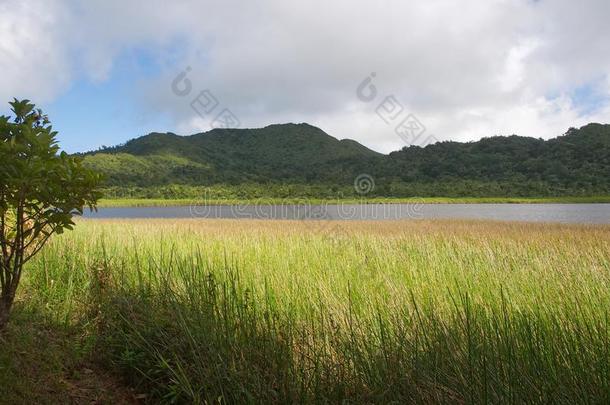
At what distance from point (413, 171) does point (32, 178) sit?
118456mm

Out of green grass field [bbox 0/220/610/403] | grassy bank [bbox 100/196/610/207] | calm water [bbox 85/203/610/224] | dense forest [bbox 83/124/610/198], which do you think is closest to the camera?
green grass field [bbox 0/220/610/403]

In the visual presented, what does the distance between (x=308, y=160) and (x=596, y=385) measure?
584ft

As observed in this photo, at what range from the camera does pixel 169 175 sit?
4845 inches

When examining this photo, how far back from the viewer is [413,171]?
382 feet

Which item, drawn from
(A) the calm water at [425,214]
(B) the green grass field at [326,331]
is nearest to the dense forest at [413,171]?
(A) the calm water at [425,214]

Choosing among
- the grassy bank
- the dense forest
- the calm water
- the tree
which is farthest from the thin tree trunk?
the dense forest

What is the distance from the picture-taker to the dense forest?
319 ft

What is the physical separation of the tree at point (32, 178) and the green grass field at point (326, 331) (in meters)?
0.66

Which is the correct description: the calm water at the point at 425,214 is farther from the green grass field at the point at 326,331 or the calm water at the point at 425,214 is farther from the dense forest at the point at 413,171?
the dense forest at the point at 413,171

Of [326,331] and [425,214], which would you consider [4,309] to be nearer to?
[326,331]

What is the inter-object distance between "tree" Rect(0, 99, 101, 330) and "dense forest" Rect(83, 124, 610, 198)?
9559 cm

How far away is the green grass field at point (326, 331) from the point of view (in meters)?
2.65

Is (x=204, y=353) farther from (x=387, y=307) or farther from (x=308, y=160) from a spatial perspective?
(x=308, y=160)

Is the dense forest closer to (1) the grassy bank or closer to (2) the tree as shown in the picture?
(1) the grassy bank
